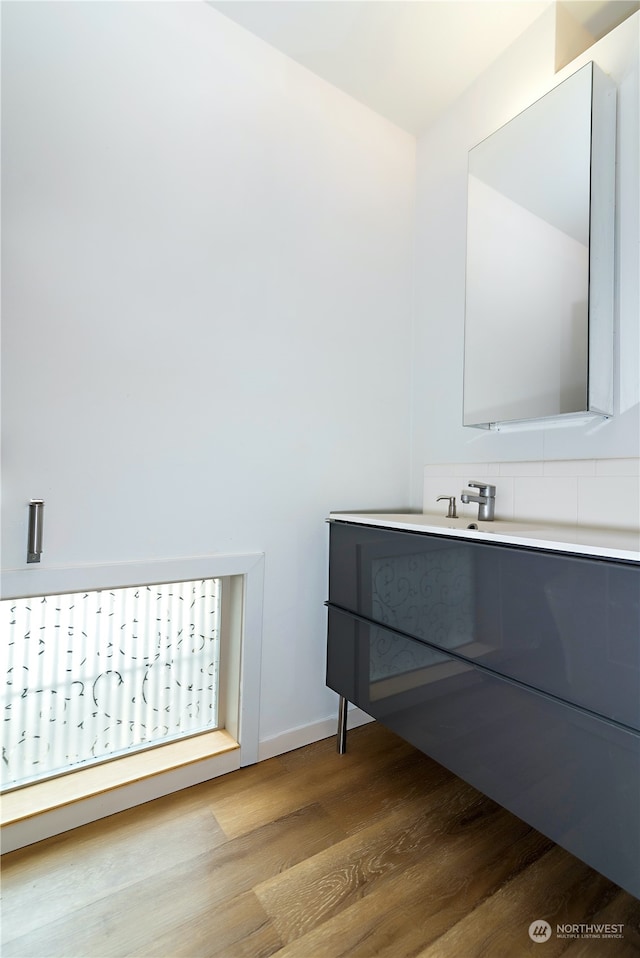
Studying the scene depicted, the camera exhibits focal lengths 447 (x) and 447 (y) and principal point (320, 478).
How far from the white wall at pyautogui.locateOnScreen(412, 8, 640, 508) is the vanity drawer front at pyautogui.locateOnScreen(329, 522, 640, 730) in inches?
22.9

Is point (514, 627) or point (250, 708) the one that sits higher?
point (514, 627)

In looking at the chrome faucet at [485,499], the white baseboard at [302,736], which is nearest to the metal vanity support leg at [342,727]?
the white baseboard at [302,736]

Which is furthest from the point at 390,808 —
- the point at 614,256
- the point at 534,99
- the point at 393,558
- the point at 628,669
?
the point at 534,99

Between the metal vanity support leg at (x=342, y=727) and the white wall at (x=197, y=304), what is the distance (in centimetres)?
12

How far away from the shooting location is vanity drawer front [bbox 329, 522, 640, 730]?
87 cm

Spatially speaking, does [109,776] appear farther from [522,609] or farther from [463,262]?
[463,262]

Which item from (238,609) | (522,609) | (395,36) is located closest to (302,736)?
(238,609)

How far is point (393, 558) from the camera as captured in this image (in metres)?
1.41

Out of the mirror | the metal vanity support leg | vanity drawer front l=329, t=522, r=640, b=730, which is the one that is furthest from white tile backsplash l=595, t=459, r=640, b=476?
the metal vanity support leg

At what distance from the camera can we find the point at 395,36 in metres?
1.66

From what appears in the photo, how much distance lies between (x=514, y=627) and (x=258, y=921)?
2.88 ft

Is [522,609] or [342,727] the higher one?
[522,609]

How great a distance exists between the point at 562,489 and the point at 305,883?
1.33 meters

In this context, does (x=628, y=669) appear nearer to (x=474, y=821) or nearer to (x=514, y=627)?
(x=514, y=627)
